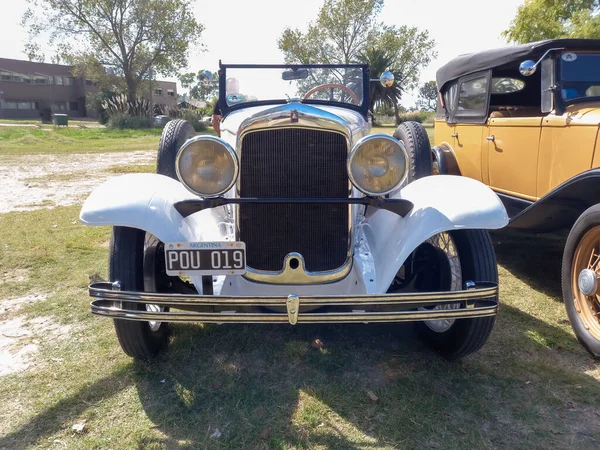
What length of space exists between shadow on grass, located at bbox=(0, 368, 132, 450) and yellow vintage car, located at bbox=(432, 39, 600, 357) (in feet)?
8.94

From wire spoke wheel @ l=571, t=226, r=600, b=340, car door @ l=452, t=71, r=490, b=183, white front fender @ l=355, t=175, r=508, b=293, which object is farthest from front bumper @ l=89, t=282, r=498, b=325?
car door @ l=452, t=71, r=490, b=183

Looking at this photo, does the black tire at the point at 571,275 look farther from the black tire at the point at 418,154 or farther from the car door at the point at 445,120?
the car door at the point at 445,120

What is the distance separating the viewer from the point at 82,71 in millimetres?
30203

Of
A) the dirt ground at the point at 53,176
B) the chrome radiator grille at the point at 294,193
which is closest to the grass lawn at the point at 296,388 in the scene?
the chrome radiator grille at the point at 294,193

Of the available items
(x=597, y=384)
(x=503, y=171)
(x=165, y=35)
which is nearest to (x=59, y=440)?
(x=597, y=384)

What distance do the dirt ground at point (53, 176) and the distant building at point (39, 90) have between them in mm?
30172

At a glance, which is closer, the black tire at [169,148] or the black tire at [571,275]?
the black tire at [571,275]

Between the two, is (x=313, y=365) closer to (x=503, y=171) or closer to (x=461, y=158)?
(x=503, y=171)

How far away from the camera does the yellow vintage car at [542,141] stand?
2871 millimetres

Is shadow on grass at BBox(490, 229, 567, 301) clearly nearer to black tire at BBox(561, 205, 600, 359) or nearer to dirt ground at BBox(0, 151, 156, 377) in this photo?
black tire at BBox(561, 205, 600, 359)

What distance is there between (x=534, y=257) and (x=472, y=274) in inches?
100

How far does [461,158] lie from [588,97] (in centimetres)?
147

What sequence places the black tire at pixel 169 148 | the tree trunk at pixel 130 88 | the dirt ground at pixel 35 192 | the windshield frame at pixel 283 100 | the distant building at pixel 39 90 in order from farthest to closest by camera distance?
the distant building at pixel 39 90, the tree trunk at pixel 130 88, the black tire at pixel 169 148, the windshield frame at pixel 283 100, the dirt ground at pixel 35 192

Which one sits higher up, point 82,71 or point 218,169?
point 82,71
